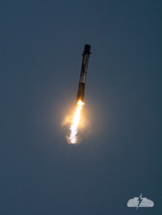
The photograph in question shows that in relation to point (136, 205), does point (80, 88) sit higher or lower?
higher

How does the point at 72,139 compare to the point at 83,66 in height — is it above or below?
below

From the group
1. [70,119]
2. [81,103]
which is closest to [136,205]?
[70,119]

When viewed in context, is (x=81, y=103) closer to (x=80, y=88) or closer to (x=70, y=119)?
(x=80, y=88)

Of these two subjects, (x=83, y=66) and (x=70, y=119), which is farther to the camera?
(x=70, y=119)

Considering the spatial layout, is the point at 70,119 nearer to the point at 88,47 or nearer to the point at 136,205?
the point at 88,47

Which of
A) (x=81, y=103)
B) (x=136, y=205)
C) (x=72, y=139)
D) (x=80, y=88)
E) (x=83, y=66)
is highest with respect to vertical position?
(x=83, y=66)

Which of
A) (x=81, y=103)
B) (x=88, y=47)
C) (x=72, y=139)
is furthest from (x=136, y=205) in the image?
(x=88, y=47)

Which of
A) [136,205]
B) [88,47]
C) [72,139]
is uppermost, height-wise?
[88,47]

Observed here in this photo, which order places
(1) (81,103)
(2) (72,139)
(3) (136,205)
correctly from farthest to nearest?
(3) (136,205)
(2) (72,139)
(1) (81,103)

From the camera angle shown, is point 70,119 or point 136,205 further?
point 136,205

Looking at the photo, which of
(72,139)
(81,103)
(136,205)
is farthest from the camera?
(136,205)
